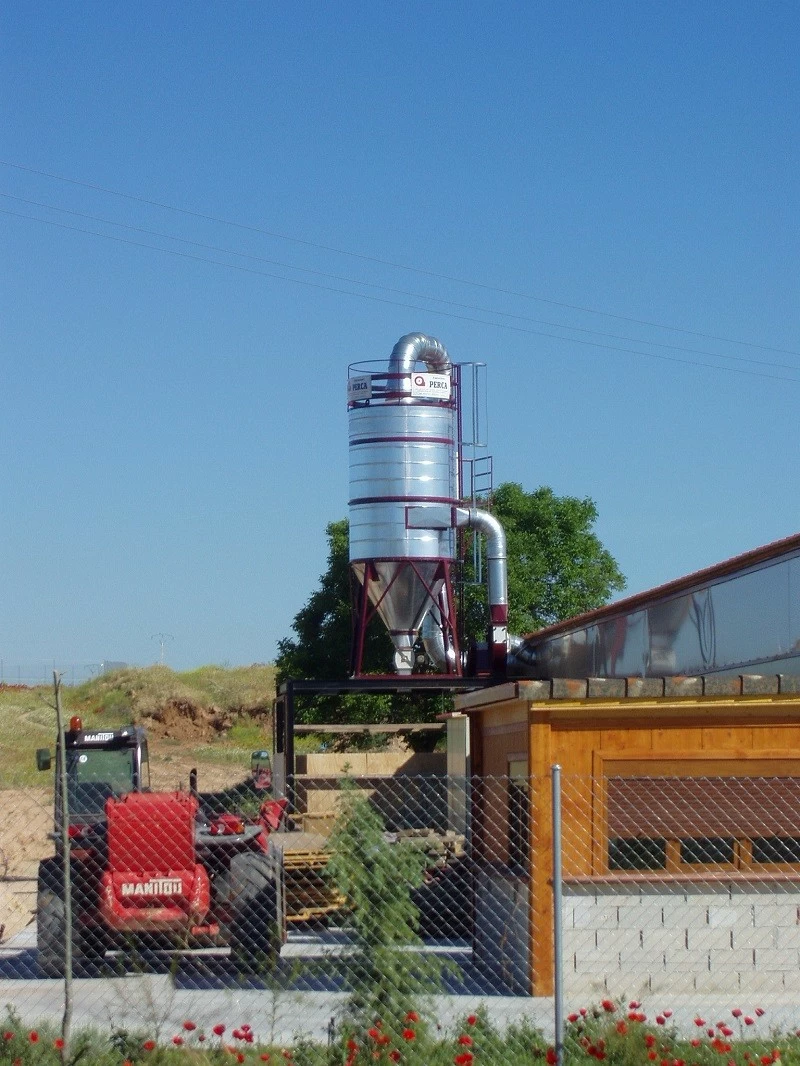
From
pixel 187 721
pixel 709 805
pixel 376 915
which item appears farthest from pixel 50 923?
pixel 187 721

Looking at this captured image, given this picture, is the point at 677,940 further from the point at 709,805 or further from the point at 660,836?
the point at 709,805

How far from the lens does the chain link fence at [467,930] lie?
804cm

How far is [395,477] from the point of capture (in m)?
26.8

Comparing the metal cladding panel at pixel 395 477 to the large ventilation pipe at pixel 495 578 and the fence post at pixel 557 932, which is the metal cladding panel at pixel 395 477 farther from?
the fence post at pixel 557 932

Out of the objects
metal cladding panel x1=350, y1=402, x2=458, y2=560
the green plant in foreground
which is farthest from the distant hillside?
the green plant in foreground

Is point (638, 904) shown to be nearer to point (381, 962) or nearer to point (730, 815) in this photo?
point (730, 815)

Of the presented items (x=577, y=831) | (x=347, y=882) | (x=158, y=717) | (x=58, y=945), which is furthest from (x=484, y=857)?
(x=158, y=717)

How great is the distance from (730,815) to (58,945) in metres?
6.31

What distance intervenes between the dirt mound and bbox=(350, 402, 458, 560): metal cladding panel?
92.1ft

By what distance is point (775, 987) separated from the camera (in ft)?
36.3

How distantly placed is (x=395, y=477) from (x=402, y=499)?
45 cm

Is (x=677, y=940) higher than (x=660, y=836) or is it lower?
lower

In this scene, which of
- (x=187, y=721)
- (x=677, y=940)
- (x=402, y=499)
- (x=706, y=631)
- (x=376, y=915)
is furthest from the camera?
(x=187, y=721)

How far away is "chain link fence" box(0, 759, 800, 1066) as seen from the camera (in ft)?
26.4
